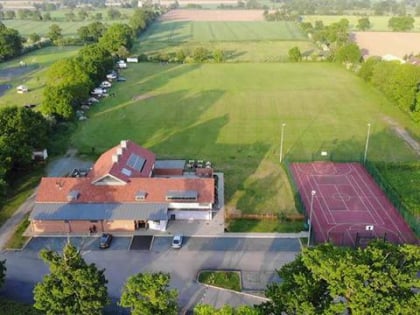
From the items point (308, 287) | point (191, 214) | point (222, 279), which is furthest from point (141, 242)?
point (308, 287)

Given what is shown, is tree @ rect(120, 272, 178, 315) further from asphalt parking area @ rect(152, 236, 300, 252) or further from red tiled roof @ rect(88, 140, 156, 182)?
red tiled roof @ rect(88, 140, 156, 182)

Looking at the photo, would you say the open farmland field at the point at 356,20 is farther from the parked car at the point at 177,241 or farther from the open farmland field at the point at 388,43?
the parked car at the point at 177,241

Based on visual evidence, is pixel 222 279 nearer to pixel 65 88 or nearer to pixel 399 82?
pixel 65 88

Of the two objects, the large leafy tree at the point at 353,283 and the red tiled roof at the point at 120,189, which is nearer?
the large leafy tree at the point at 353,283

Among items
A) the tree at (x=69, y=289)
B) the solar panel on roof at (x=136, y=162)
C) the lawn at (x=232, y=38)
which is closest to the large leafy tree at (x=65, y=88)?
the solar panel on roof at (x=136, y=162)

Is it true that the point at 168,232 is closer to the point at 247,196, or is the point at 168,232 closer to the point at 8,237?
the point at 247,196

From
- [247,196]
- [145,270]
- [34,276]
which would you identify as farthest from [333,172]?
[34,276]

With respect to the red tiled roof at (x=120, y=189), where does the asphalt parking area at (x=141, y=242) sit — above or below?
below
